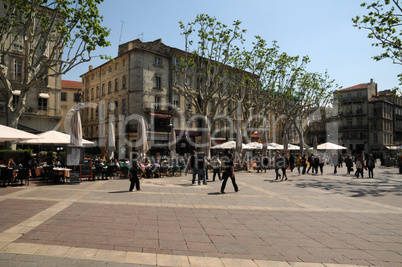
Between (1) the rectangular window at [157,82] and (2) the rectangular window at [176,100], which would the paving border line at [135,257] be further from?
(2) the rectangular window at [176,100]

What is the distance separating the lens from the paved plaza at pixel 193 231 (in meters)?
4.02

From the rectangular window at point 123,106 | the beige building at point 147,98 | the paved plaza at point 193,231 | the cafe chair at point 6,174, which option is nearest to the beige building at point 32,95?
the beige building at point 147,98

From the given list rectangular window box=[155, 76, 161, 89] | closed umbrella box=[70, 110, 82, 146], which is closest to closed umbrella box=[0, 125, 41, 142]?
closed umbrella box=[70, 110, 82, 146]

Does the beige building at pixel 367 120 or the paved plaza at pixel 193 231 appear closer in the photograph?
the paved plaza at pixel 193 231

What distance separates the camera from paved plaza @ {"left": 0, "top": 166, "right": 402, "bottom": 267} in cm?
402

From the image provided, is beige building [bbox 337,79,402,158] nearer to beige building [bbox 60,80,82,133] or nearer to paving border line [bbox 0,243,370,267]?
beige building [bbox 60,80,82,133]

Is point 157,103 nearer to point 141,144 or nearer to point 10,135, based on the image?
point 141,144

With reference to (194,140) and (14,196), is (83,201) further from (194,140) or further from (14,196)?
(194,140)

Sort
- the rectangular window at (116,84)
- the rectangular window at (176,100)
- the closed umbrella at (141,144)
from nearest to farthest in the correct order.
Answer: the closed umbrella at (141,144), the rectangular window at (176,100), the rectangular window at (116,84)

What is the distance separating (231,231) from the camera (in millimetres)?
5410

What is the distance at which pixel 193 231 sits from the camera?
5.35 meters

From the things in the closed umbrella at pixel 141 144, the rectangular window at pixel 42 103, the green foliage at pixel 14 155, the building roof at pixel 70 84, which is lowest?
the green foliage at pixel 14 155

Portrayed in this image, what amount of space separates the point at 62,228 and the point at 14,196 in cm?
461

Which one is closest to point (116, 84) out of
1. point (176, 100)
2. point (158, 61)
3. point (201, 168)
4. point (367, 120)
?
point (158, 61)
